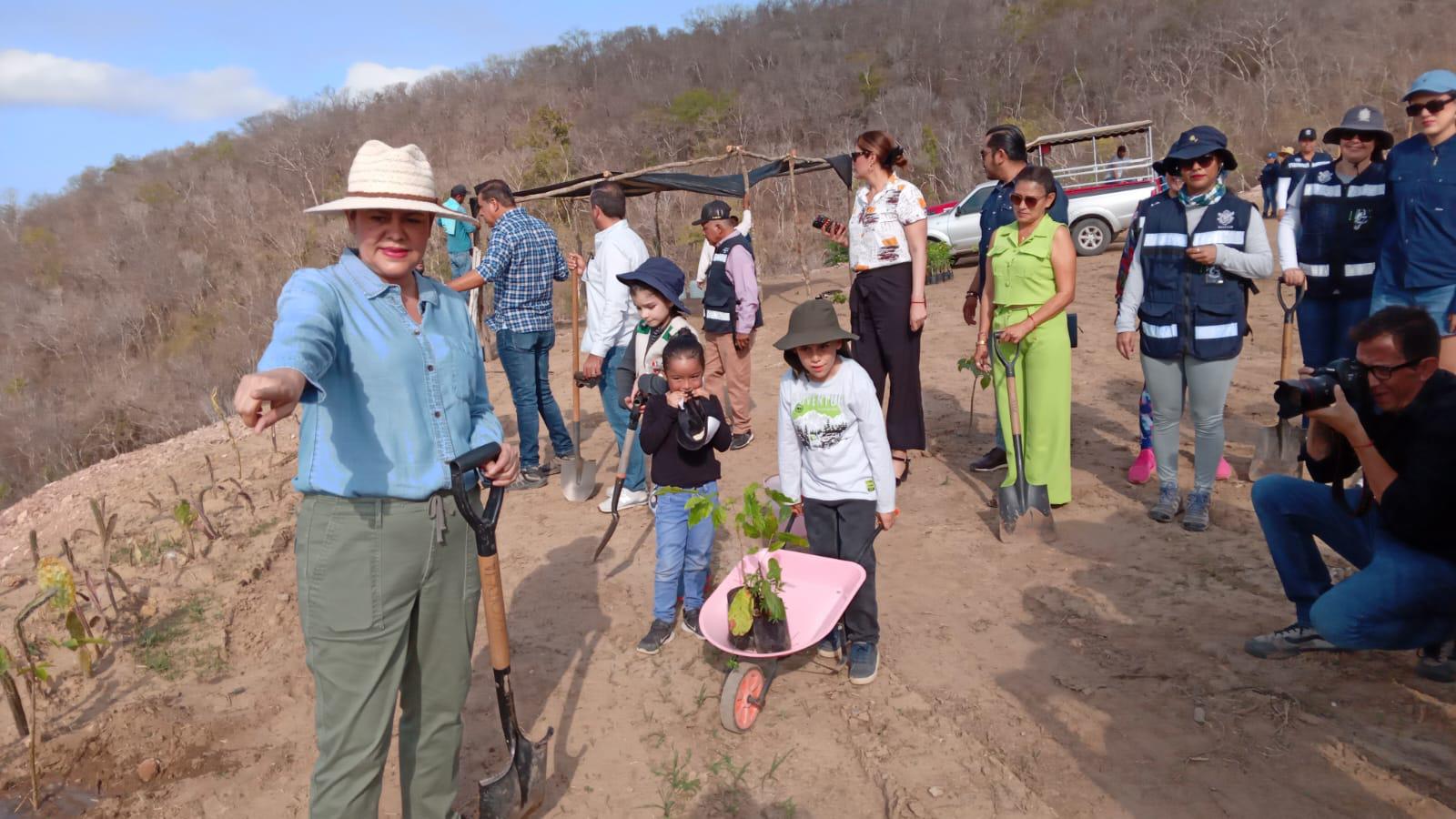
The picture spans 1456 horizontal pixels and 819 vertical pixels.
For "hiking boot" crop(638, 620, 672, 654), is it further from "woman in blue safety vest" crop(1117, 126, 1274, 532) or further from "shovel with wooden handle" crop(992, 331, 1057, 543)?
"woman in blue safety vest" crop(1117, 126, 1274, 532)

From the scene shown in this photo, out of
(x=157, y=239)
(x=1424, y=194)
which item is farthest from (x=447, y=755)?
(x=157, y=239)

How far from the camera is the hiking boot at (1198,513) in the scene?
4.79m

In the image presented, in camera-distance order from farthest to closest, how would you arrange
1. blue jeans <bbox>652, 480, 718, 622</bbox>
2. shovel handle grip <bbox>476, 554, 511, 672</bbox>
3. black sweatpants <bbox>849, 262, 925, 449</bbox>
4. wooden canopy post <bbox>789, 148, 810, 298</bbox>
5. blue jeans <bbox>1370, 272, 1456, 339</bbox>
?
1. wooden canopy post <bbox>789, 148, 810, 298</bbox>
2. black sweatpants <bbox>849, 262, 925, 449</bbox>
3. blue jeans <bbox>1370, 272, 1456, 339</bbox>
4. blue jeans <bbox>652, 480, 718, 622</bbox>
5. shovel handle grip <bbox>476, 554, 511, 672</bbox>

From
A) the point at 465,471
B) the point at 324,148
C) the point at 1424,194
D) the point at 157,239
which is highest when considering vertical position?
the point at 324,148

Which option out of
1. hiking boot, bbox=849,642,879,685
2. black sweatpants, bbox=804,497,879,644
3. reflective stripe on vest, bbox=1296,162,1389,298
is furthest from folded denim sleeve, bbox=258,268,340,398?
reflective stripe on vest, bbox=1296,162,1389,298

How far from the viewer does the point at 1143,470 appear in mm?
5605

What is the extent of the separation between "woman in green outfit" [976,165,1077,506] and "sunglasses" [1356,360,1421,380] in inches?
69.1

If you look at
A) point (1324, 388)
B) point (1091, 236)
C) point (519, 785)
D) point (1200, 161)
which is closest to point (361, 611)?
point (519, 785)

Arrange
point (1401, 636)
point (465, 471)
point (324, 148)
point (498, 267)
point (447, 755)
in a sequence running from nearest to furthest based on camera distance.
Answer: point (465, 471) → point (447, 755) → point (1401, 636) → point (498, 267) → point (324, 148)

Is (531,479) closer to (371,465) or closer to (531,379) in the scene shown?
(531,379)

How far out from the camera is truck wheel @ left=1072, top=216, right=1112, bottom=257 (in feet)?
49.4

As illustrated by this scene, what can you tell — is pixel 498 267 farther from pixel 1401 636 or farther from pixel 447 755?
pixel 1401 636

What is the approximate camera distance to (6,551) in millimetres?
6938

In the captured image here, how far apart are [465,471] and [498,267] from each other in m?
3.83
